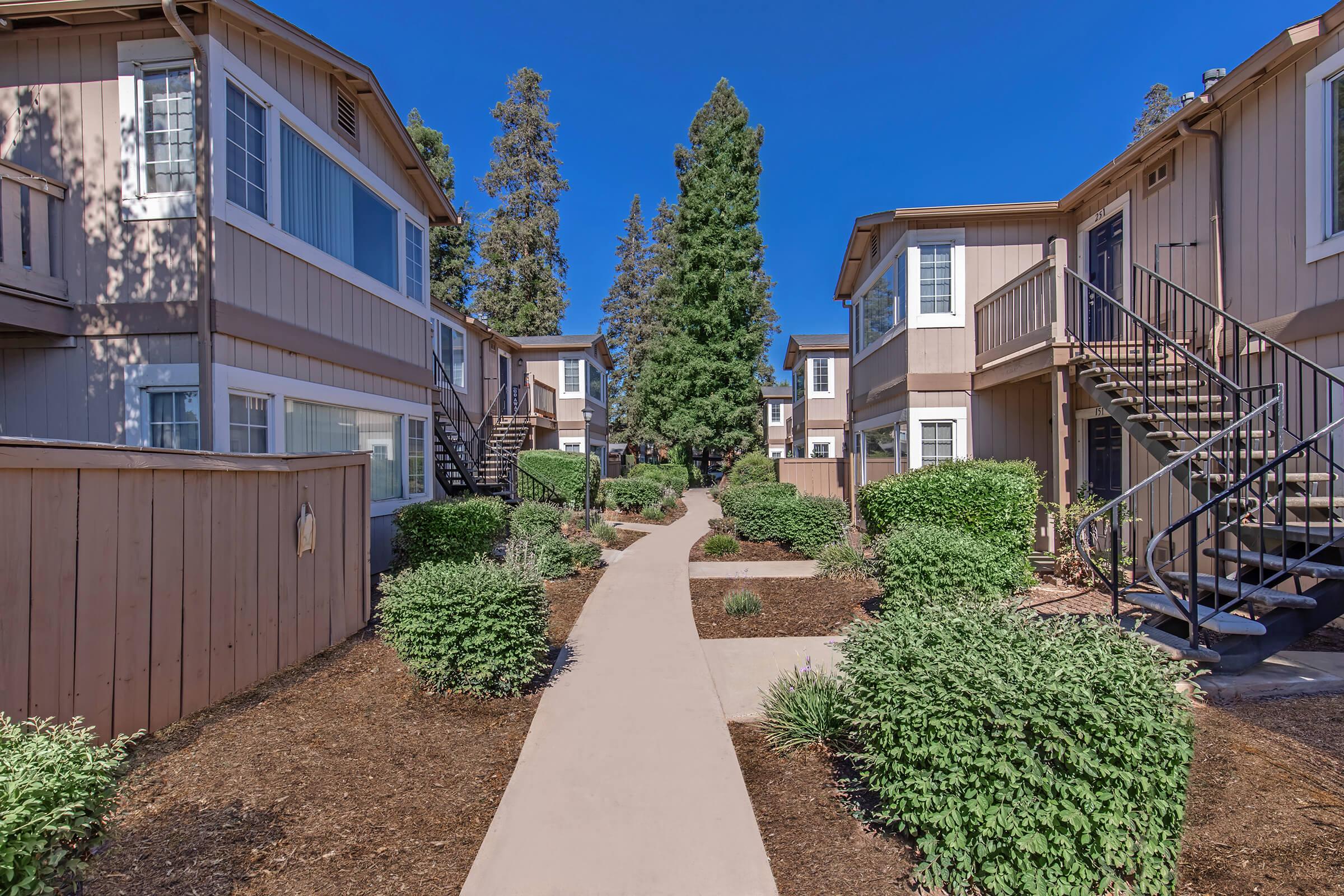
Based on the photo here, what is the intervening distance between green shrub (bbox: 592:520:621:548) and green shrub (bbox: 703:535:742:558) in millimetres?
2154

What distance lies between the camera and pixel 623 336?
46906 mm

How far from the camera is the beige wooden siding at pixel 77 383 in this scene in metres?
6.50

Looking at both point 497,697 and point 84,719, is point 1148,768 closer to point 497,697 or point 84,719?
point 497,697

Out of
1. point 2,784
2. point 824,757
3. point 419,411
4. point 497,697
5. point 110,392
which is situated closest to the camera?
point 2,784

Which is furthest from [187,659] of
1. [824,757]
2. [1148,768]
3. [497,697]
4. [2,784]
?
[1148,768]

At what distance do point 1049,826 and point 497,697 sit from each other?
12.1 feet

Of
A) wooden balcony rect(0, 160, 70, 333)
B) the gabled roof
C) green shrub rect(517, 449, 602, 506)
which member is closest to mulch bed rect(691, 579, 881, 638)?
wooden balcony rect(0, 160, 70, 333)

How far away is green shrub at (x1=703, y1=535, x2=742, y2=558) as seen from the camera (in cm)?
1193

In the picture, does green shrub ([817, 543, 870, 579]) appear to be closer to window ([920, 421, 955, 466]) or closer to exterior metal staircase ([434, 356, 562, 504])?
window ([920, 421, 955, 466])

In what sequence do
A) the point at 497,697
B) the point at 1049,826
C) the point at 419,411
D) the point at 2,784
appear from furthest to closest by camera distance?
1. the point at 419,411
2. the point at 497,697
3. the point at 1049,826
4. the point at 2,784

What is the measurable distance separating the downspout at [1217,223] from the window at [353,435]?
32.0 feet

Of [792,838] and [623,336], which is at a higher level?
[623,336]

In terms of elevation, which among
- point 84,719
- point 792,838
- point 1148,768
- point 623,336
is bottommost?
point 792,838

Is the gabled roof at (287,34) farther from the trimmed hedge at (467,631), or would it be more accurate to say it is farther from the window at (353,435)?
the trimmed hedge at (467,631)
